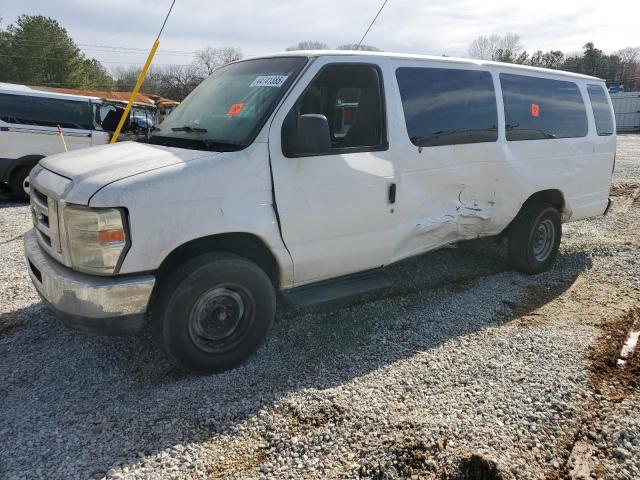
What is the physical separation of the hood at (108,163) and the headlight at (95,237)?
0.10m

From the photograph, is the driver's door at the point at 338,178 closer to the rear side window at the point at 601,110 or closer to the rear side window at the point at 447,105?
the rear side window at the point at 447,105

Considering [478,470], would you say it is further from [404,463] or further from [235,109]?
[235,109]

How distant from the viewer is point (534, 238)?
5.52 m

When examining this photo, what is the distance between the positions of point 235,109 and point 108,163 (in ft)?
3.22

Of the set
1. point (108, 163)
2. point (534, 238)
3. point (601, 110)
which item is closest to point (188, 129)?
point (108, 163)

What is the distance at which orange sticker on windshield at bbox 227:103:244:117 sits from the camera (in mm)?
3637

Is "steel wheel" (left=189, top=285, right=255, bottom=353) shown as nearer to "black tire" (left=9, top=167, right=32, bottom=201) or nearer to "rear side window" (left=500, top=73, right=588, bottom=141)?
"rear side window" (left=500, top=73, right=588, bottom=141)

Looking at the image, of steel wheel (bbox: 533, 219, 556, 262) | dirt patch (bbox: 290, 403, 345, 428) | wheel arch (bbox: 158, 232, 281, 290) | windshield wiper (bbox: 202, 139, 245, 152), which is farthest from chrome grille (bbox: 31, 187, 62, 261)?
steel wheel (bbox: 533, 219, 556, 262)

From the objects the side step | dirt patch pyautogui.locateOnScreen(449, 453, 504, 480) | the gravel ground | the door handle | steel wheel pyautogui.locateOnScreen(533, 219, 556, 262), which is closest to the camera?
dirt patch pyautogui.locateOnScreen(449, 453, 504, 480)

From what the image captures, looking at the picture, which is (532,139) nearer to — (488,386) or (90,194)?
(488,386)

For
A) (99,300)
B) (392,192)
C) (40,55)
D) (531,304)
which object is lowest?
(531,304)

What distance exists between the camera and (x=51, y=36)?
40.3m

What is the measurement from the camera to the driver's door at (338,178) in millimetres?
3510

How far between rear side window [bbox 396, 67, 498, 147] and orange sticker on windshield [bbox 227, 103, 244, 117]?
1.34 m
